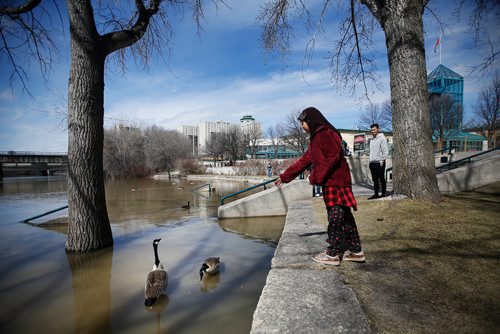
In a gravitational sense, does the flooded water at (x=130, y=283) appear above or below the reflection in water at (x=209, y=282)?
below

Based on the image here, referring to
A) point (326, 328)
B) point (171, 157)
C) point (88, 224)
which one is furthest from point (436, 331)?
point (171, 157)

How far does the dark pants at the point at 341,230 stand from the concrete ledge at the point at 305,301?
282 millimetres

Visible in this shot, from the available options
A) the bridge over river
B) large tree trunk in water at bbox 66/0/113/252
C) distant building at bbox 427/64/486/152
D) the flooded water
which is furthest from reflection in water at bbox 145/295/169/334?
the bridge over river

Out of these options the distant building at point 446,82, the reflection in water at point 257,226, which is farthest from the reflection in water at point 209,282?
the distant building at point 446,82

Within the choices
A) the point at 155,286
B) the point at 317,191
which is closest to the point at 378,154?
the point at 317,191

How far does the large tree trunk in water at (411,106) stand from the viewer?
5.82 m

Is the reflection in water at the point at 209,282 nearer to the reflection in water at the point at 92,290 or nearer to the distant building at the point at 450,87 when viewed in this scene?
the reflection in water at the point at 92,290

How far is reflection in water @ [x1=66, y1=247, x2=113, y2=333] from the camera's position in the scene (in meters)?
3.07

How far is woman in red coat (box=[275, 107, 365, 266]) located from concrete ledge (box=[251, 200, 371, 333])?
1.14ft

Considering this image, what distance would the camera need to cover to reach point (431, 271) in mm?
2930

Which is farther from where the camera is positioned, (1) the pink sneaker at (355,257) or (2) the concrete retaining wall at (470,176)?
(2) the concrete retaining wall at (470,176)

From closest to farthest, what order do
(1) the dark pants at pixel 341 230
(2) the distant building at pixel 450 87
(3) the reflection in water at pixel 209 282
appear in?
(1) the dark pants at pixel 341 230 → (3) the reflection in water at pixel 209 282 → (2) the distant building at pixel 450 87

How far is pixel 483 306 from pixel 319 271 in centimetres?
142

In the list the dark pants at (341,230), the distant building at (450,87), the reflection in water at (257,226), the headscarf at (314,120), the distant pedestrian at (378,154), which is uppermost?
the distant building at (450,87)
